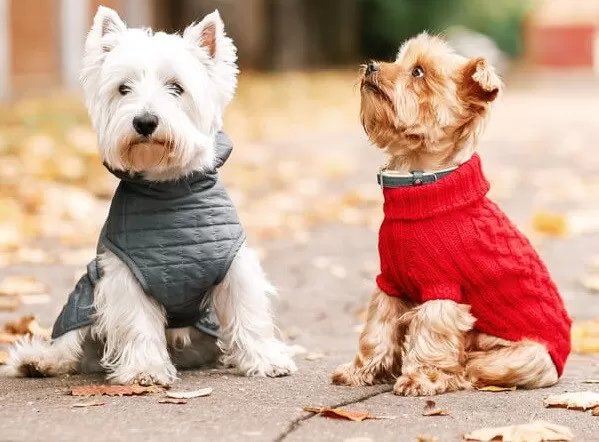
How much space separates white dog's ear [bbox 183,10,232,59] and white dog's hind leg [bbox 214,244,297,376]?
79 centimetres

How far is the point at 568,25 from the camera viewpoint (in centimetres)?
5747

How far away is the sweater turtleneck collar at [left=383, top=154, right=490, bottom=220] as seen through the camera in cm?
456

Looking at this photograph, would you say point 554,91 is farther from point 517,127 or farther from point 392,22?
point 517,127

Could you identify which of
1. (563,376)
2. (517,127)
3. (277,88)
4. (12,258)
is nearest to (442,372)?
(563,376)

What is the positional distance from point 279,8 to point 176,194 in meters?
26.2

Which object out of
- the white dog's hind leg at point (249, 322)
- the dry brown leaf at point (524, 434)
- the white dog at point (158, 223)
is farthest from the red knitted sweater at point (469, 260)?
the dry brown leaf at point (524, 434)

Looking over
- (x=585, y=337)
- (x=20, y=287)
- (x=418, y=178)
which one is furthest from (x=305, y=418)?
(x=20, y=287)

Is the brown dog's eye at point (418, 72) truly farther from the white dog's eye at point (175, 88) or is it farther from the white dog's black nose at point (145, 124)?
the white dog's black nose at point (145, 124)

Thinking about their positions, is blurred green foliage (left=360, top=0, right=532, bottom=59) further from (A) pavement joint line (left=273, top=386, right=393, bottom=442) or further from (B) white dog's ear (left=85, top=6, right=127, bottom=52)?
(A) pavement joint line (left=273, top=386, right=393, bottom=442)

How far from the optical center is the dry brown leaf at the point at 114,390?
4418mm

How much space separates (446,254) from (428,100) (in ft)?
1.92

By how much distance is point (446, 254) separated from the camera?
4.50m

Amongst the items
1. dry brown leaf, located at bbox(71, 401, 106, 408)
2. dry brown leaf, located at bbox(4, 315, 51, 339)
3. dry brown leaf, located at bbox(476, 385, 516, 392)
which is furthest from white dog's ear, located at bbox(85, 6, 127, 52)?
dry brown leaf, located at bbox(476, 385, 516, 392)

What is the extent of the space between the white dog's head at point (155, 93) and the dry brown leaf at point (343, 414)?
108 centimetres
